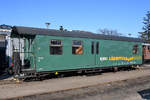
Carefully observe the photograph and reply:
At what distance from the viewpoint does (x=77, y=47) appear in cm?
1138

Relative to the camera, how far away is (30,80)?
398 inches

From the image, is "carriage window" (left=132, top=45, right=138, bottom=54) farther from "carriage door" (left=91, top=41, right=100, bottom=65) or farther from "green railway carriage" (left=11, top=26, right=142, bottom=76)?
"carriage door" (left=91, top=41, right=100, bottom=65)

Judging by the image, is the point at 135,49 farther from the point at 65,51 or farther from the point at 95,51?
the point at 65,51

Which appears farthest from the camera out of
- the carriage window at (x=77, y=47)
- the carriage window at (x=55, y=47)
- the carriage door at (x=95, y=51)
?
the carriage door at (x=95, y=51)

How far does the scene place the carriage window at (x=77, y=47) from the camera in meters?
11.2

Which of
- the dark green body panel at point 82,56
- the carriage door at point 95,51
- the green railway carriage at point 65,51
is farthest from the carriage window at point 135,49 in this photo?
the carriage door at point 95,51

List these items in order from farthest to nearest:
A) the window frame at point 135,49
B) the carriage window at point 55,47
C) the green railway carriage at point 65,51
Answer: the window frame at point 135,49, the carriage window at point 55,47, the green railway carriage at point 65,51

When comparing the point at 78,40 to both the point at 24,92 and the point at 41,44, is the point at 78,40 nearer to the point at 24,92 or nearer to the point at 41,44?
the point at 41,44

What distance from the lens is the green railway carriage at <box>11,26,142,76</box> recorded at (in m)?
9.77

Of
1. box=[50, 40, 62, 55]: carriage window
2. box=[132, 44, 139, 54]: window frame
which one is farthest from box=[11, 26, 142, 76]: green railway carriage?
box=[132, 44, 139, 54]: window frame

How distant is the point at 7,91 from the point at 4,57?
669 centimetres

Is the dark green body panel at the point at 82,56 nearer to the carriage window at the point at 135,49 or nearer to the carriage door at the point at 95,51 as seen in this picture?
the carriage door at the point at 95,51

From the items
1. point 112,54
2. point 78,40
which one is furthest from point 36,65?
point 112,54

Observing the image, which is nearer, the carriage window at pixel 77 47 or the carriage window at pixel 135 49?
the carriage window at pixel 77 47
